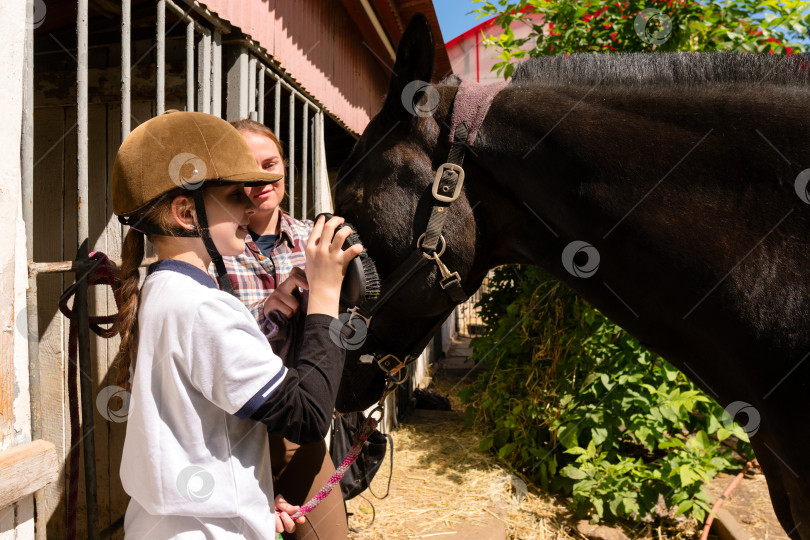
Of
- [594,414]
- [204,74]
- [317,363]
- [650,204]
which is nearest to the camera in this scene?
[317,363]

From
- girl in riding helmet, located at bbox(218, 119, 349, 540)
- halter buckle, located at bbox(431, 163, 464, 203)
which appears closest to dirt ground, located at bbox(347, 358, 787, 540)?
girl in riding helmet, located at bbox(218, 119, 349, 540)

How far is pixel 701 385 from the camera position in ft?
4.48

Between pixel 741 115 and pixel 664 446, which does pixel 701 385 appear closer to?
pixel 741 115

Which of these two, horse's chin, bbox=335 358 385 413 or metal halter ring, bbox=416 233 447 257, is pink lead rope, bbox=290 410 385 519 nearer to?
horse's chin, bbox=335 358 385 413

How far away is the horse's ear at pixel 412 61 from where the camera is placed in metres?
1.47

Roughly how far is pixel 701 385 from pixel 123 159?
151cm

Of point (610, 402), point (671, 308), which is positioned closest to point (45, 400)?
point (671, 308)

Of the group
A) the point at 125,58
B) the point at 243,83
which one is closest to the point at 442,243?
the point at 125,58

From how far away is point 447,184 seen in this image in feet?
4.73

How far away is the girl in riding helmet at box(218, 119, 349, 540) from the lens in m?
1.61

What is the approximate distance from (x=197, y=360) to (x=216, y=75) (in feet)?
5.35

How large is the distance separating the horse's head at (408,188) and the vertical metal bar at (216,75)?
96 centimetres

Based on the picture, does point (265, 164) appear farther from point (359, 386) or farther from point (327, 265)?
point (359, 386)

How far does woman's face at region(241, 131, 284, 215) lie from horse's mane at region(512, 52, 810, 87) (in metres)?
0.90
